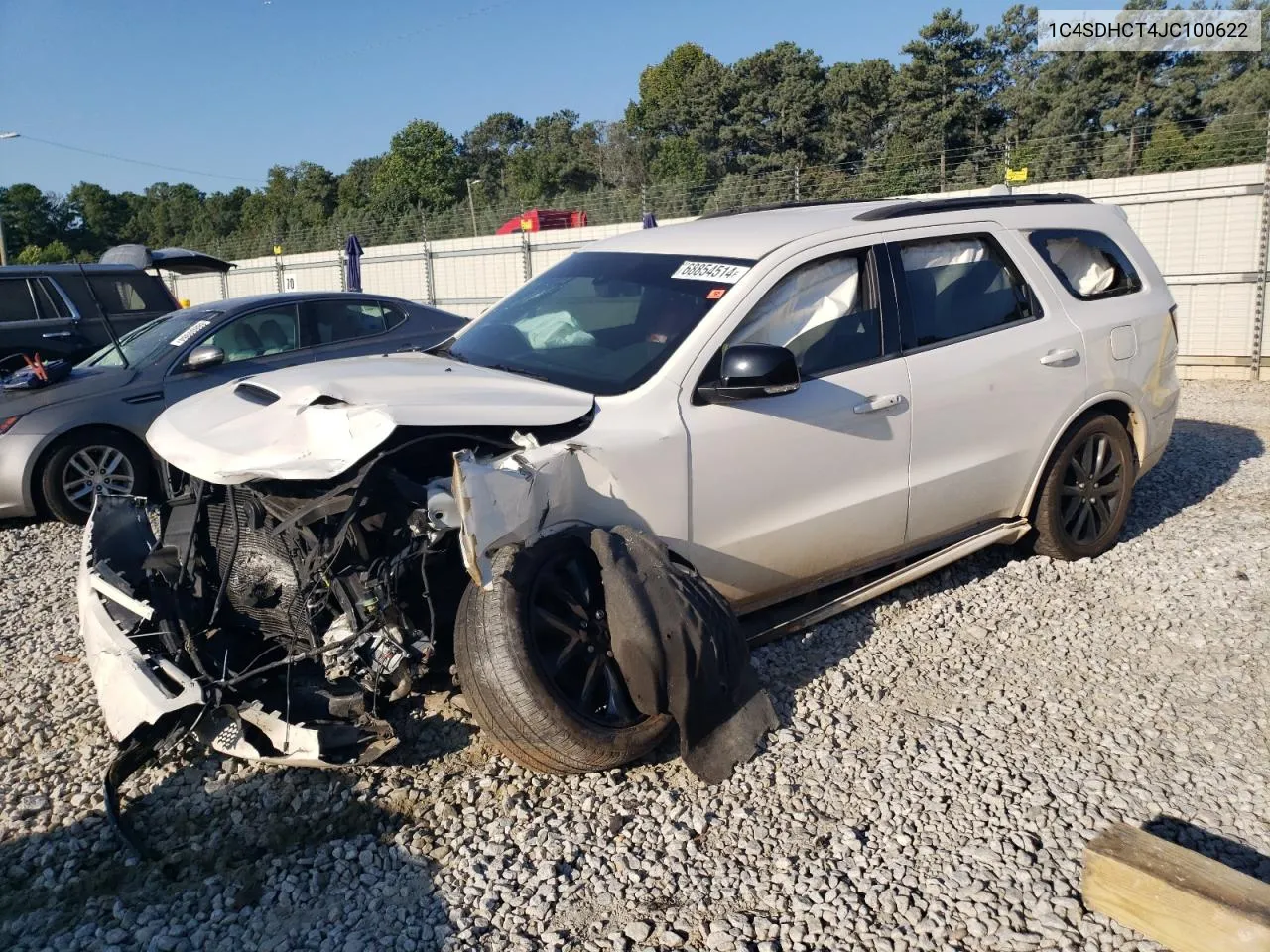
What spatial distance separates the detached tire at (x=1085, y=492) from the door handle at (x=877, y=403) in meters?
1.31

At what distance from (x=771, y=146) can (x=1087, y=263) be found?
4263 centimetres

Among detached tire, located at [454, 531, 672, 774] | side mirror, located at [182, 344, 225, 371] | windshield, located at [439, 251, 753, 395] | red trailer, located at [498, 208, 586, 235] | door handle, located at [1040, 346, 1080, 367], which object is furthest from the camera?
red trailer, located at [498, 208, 586, 235]

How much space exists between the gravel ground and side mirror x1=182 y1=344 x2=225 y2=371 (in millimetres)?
2949

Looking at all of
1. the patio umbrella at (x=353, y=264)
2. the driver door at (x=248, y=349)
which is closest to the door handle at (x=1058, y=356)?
the driver door at (x=248, y=349)

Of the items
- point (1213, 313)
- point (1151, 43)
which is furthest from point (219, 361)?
point (1151, 43)

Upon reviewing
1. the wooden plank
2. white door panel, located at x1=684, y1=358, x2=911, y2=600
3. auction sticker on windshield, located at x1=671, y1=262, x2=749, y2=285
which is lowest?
the wooden plank

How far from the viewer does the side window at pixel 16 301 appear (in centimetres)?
918

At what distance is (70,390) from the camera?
22.7ft

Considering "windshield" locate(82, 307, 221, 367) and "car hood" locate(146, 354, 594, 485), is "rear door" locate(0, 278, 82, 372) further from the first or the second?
"car hood" locate(146, 354, 594, 485)

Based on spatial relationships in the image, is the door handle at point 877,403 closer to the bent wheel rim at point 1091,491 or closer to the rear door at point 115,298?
the bent wheel rim at point 1091,491

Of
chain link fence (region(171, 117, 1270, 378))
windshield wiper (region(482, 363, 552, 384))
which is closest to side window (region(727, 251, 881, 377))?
windshield wiper (region(482, 363, 552, 384))

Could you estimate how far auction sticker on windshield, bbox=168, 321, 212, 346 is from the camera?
288 inches

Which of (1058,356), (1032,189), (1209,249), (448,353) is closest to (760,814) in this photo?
(448,353)

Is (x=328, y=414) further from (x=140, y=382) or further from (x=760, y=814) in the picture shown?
(x=140, y=382)
